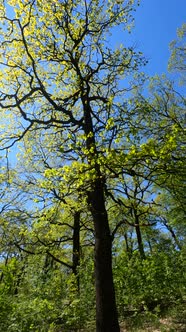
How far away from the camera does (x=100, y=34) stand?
446 inches

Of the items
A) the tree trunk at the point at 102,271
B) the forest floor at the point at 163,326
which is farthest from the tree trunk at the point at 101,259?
the forest floor at the point at 163,326

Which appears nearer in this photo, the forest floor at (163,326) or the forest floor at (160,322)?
the forest floor at (163,326)

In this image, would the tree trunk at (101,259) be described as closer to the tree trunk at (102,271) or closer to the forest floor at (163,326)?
the tree trunk at (102,271)

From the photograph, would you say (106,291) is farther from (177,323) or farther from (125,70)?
(125,70)

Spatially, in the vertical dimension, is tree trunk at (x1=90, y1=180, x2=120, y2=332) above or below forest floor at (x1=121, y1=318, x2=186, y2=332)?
above

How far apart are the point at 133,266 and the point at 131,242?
2728 cm

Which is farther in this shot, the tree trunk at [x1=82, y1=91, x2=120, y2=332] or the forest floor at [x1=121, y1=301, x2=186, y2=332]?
the forest floor at [x1=121, y1=301, x2=186, y2=332]

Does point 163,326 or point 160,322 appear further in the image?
point 160,322

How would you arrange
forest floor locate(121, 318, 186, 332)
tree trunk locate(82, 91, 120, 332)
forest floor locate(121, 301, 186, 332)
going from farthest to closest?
forest floor locate(121, 301, 186, 332), forest floor locate(121, 318, 186, 332), tree trunk locate(82, 91, 120, 332)

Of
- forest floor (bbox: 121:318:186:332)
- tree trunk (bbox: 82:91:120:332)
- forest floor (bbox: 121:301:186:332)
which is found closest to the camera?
tree trunk (bbox: 82:91:120:332)

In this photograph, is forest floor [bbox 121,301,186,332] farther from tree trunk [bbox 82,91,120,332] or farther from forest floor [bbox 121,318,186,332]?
tree trunk [bbox 82,91,120,332]

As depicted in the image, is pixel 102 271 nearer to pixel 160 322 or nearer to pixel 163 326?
pixel 163 326

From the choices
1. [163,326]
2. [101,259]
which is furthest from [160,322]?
[101,259]

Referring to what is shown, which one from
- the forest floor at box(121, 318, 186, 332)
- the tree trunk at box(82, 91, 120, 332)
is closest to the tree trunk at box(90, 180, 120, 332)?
the tree trunk at box(82, 91, 120, 332)
